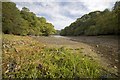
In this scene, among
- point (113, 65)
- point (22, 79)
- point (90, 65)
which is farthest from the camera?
point (113, 65)

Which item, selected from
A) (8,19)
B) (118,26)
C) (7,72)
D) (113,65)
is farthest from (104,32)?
(7,72)

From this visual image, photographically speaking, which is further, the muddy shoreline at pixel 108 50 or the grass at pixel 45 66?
the muddy shoreline at pixel 108 50

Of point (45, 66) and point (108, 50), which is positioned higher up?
point (108, 50)

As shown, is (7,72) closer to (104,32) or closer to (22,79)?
(22,79)

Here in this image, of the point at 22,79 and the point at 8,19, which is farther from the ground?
the point at 8,19

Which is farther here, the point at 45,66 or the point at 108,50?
→ the point at 108,50

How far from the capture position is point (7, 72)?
268 inches

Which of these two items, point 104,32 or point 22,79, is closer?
point 22,79

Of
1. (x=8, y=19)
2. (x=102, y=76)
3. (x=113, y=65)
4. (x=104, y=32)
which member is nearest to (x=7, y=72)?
(x=102, y=76)

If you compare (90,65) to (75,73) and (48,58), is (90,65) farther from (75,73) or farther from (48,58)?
(48,58)

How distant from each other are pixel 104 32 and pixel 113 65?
29.3 metres

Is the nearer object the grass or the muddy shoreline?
the grass

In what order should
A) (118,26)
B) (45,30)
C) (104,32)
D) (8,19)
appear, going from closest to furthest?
1. (8,19)
2. (118,26)
3. (104,32)
4. (45,30)

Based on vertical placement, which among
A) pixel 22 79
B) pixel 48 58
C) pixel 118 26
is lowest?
pixel 22 79
